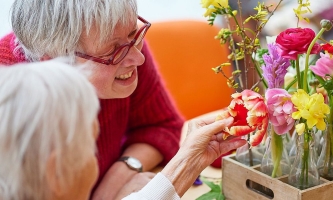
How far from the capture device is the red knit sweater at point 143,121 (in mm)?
1406

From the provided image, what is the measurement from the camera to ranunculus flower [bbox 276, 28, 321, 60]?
940 millimetres

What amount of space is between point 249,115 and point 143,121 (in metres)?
0.62

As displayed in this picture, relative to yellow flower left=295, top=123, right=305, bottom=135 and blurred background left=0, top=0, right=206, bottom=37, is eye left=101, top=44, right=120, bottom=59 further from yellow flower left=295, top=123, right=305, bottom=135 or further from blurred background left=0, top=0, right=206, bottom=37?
blurred background left=0, top=0, right=206, bottom=37

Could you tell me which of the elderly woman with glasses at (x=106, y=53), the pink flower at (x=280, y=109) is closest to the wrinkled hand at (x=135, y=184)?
the elderly woman with glasses at (x=106, y=53)

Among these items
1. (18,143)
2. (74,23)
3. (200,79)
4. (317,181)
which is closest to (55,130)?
(18,143)

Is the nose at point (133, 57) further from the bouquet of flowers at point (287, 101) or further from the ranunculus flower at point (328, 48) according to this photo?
the ranunculus flower at point (328, 48)

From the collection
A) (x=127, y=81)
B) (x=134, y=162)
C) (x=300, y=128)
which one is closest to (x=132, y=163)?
(x=134, y=162)

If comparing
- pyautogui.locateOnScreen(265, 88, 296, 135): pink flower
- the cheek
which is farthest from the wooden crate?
the cheek

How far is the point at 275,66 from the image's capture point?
0.99m

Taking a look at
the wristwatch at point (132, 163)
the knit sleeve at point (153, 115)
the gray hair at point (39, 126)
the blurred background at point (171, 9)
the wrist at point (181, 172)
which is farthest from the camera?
the blurred background at point (171, 9)

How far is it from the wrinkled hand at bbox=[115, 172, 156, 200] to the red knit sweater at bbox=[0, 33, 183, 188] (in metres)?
0.13

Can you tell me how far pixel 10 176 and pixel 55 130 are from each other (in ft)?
0.28

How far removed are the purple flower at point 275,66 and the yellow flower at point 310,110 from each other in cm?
9

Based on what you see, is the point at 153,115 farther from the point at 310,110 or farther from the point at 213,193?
the point at 310,110
